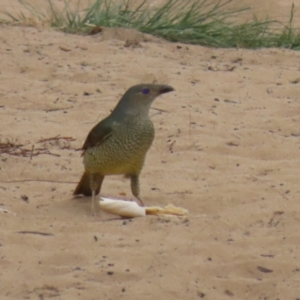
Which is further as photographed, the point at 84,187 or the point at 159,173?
the point at 159,173

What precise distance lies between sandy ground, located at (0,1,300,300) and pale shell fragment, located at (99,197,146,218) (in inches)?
2.5

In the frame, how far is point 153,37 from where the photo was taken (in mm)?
9672

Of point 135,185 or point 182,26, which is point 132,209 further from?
point 182,26

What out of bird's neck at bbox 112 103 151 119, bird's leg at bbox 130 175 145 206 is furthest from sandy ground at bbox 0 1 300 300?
bird's neck at bbox 112 103 151 119

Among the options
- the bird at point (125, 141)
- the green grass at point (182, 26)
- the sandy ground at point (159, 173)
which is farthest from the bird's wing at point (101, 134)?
the green grass at point (182, 26)

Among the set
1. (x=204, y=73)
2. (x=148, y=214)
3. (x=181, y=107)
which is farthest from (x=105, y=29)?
(x=148, y=214)

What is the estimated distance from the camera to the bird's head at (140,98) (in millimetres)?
5535

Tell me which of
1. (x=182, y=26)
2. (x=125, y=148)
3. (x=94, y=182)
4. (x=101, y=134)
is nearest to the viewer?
(x=125, y=148)

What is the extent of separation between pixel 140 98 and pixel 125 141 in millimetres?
306

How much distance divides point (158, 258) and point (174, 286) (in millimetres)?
330

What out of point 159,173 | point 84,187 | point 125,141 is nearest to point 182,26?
point 159,173

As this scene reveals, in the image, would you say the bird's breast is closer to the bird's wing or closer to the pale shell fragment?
the bird's wing

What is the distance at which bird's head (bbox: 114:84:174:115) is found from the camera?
5.54 metres

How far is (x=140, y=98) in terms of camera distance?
5594mm
